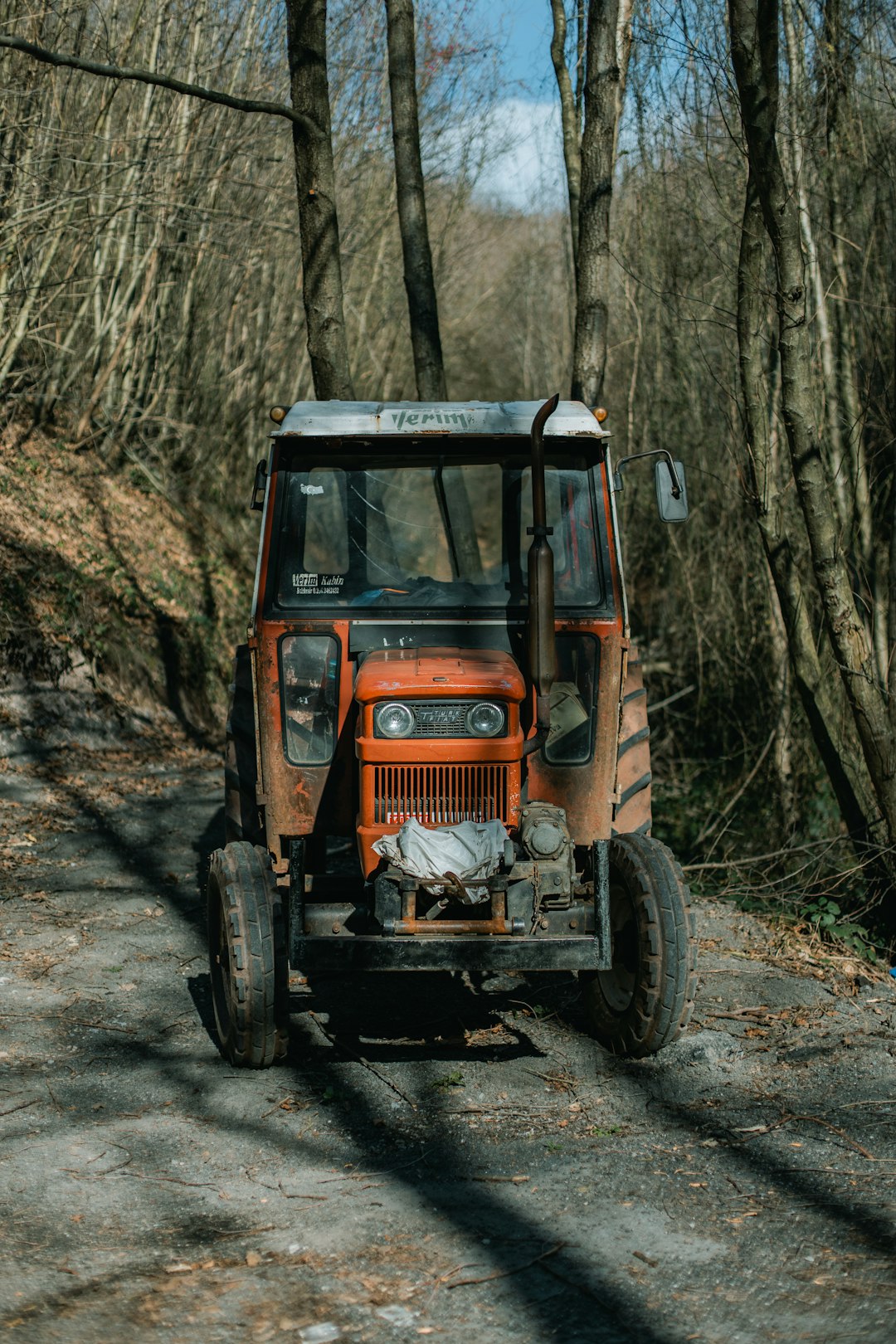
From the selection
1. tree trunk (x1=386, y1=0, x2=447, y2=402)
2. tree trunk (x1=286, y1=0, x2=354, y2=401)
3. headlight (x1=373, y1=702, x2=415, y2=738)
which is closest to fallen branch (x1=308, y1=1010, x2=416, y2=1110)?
headlight (x1=373, y1=702, x2=415, y2=738)

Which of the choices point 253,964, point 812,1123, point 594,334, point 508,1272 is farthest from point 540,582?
point 594,334

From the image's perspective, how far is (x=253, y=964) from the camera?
459 cm

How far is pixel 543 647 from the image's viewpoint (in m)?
4.73

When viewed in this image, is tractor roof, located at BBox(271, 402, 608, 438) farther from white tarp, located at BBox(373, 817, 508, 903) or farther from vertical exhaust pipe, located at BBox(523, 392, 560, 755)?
white tarp, located at BBox(373, 817, 508, 903)

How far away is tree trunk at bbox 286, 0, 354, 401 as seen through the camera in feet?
29.7

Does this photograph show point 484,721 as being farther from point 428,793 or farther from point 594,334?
point 594,334

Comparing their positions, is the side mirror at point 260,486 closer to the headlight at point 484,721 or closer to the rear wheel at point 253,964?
the headlight at point 484,721

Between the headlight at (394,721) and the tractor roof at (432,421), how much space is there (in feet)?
3.89

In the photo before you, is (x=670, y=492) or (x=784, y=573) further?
(x=784, y=573)

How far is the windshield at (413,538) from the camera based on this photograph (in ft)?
17.5

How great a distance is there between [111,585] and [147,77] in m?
5.84

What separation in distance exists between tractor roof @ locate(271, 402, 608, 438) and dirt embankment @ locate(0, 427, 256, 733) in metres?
6.22

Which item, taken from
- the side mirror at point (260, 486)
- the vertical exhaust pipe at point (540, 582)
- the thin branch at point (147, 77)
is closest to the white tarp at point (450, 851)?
the vertical exhaust pipe at point (540, 582)

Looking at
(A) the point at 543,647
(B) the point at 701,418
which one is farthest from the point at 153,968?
(B) the point at 701,418
